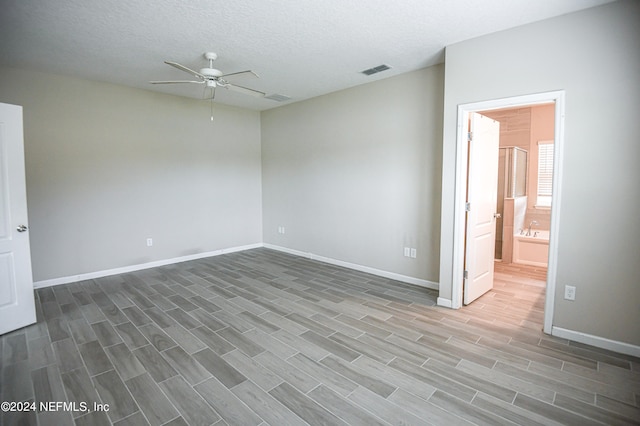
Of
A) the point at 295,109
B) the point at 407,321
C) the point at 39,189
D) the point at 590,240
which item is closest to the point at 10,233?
the point at 39,189

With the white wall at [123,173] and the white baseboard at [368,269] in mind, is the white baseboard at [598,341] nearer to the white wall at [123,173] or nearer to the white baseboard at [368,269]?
the white baseboard at [368,269]

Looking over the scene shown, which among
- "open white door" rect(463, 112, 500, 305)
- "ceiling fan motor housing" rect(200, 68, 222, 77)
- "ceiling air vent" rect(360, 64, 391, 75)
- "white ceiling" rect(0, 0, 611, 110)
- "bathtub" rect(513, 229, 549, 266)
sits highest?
"ceiling air vent" rect(360, 64, 391, 75)

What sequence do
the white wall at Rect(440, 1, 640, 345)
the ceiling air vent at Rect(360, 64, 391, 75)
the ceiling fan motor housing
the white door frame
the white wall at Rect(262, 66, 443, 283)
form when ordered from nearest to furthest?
the white wall at Rect(440, 1, 640, 345) → the white door frame → the ceiling fan motor housing → the ceiling air vent at Rect(360, 64, 391, 75) → the white wall at Rect(262, 66, 443, 283)

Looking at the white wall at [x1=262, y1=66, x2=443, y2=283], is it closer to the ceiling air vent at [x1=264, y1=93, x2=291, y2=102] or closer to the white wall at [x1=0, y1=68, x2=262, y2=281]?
the ceiling air vent at [x1=264, y1=93, x2=291, y2=102]

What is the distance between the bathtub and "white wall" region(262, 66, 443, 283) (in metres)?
2.49

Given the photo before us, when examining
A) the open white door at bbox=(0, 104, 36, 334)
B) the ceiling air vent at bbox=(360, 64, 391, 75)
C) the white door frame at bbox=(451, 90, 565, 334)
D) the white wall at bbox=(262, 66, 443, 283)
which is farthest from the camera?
the white wall at bbox=(262, 66, 443, 283)

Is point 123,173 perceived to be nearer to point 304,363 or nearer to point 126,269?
point 126,269

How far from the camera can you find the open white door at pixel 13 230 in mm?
2934

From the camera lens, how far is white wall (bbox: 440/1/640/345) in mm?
2500

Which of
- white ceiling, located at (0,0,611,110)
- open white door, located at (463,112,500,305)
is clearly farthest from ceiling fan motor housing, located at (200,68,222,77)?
open white door, located at (463,112,500,305)

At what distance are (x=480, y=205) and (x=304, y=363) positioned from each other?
272 centimetres

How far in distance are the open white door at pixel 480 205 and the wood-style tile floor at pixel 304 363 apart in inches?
11.0

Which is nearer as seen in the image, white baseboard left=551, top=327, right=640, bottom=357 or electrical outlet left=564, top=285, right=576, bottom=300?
white baseboard left=551, top=327, right=640, bottom=357

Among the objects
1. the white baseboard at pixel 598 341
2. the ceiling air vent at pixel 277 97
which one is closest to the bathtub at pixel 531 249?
the white baseboard at pixel 598 341
